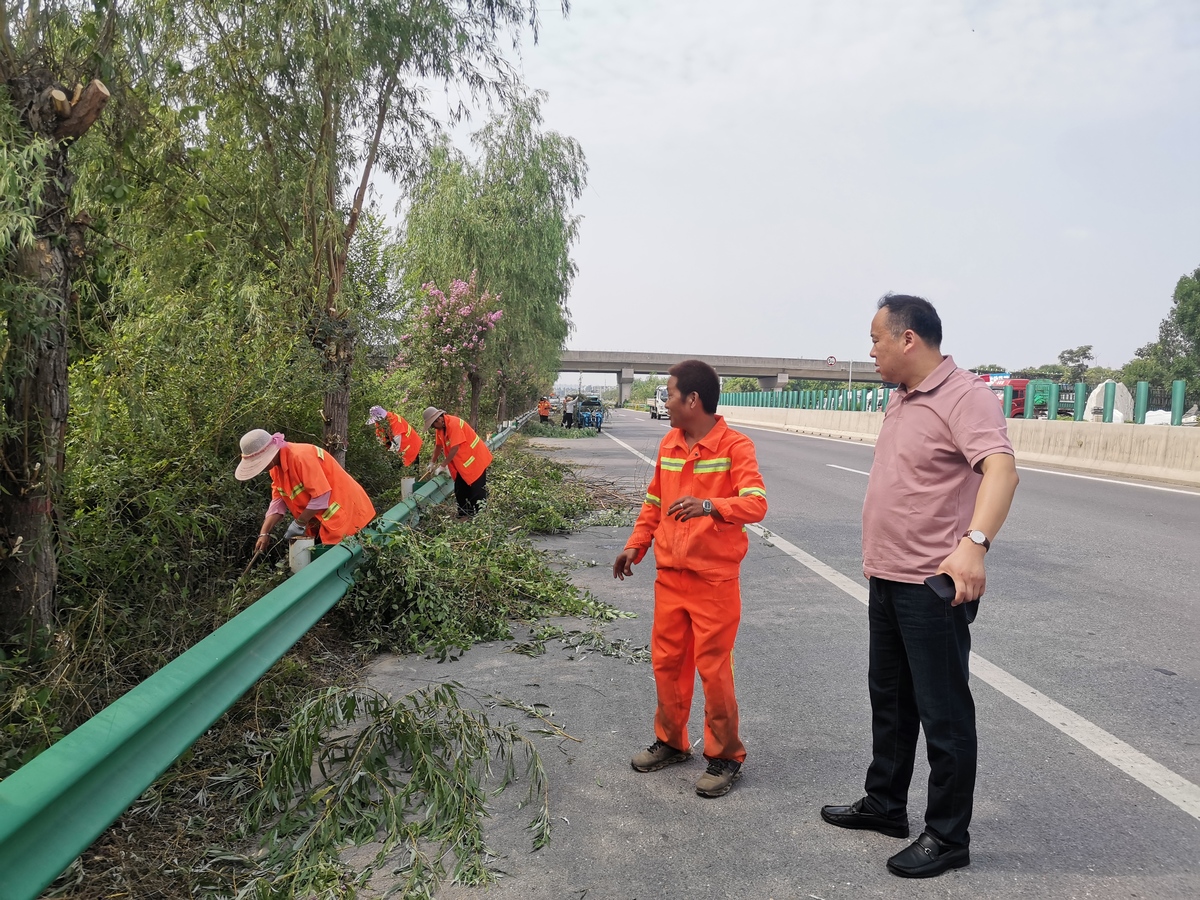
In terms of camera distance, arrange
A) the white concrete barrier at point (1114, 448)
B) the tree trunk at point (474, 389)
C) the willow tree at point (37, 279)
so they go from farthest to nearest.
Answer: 1. the tree trunk at point (474, 389)
2. the white concrete barrier at point (1114, 448)
3. the willow tree at point (37, 279)

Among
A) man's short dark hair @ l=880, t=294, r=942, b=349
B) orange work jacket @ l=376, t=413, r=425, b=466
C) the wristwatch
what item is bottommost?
orange work jacket @ l=376, t=413, r=425, b=466

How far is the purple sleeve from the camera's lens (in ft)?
9.55

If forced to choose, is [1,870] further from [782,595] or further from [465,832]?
[782,595]

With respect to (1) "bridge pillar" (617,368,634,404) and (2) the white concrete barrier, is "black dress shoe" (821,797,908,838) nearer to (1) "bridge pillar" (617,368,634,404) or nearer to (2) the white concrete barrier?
(2) the white concrete barrier

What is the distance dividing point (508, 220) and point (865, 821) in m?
18.7

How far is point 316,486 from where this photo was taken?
20.1 feet

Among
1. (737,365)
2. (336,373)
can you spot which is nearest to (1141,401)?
(336,373)

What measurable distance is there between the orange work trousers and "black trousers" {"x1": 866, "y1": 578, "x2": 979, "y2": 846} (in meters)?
0.58

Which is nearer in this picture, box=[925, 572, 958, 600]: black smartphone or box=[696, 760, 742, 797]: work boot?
box=[925, 572, 958, 600]: black smartphone

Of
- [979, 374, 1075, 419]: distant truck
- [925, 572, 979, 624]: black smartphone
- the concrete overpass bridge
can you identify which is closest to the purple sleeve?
[925, 572, 979, 624]: black smartphone

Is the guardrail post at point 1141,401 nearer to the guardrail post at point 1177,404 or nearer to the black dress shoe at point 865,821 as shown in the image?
the guardrail post at point 1177,404

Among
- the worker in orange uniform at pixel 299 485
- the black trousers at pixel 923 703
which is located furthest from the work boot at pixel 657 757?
the worker in orange uniform at pixel 299 485

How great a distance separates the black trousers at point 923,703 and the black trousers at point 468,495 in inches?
270

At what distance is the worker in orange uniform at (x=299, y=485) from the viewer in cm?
578
